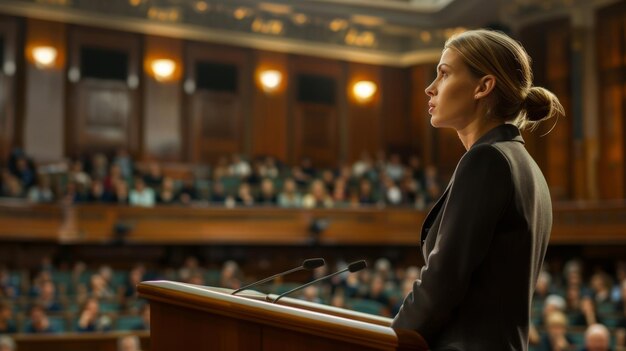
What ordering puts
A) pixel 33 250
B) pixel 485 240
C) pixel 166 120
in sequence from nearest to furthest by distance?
pixel 485 240 < pixel 33 250 < pixel 166 120

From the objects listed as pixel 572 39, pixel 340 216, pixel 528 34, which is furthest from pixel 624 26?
pixel 340 216

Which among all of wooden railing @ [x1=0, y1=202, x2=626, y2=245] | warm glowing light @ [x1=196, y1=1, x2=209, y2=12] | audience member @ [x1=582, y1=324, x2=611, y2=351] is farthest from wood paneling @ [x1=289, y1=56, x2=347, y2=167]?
audience member @ [x1=582, y1=324, x2=611, y2=351]

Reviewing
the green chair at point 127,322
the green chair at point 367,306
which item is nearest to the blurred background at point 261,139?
the green chair at point 367,306

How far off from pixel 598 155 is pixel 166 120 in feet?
24.5

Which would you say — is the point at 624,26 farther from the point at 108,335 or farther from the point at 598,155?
the point at 108,335

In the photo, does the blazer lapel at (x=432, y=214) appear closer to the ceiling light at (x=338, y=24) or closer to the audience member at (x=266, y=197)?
the audience member at (x=266, y=197)

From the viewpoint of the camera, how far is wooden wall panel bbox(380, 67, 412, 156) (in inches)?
661

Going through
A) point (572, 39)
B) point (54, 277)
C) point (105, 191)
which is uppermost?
point (572, 39)

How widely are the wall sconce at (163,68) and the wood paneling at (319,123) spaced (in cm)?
243

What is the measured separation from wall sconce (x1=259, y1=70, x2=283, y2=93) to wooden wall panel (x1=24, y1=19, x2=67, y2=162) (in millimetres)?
3715

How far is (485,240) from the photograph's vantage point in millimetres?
1320

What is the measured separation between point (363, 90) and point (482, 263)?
50.6 ft

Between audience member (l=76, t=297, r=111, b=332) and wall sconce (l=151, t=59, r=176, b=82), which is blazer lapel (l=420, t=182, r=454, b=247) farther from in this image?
wall sconce (l=151, t=59, r=176, b=82)

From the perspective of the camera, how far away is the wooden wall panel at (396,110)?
16797 mm
